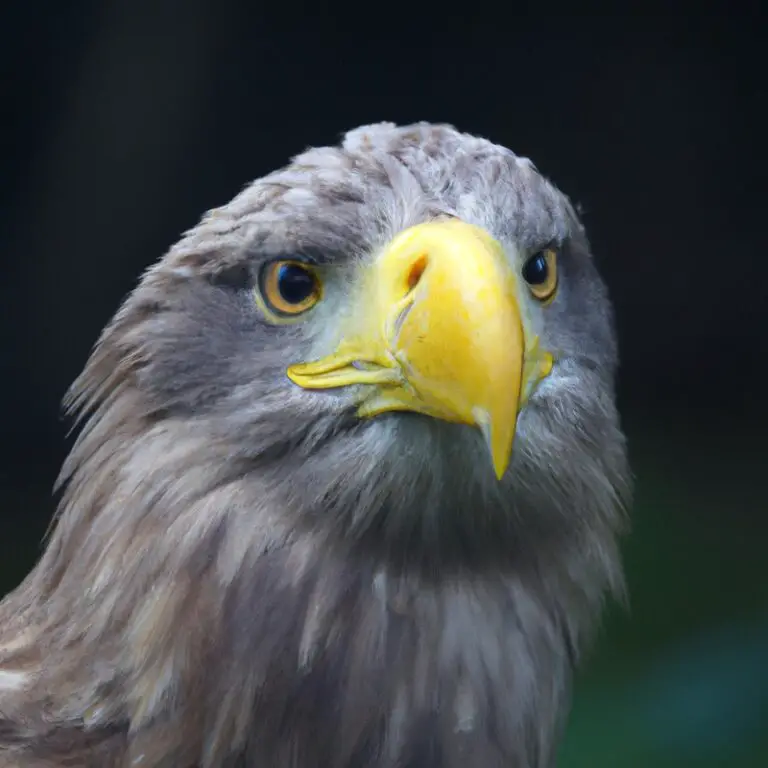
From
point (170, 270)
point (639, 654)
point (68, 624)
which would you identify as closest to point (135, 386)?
point (170, 270)

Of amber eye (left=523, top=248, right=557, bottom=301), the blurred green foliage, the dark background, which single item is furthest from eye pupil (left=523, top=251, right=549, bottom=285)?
the blurred green foliage

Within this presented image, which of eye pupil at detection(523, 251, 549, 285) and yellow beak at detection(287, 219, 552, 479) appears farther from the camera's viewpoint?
eye pupil at detection(523, 251, 549, 285)

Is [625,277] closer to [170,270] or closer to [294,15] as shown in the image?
[294,15]

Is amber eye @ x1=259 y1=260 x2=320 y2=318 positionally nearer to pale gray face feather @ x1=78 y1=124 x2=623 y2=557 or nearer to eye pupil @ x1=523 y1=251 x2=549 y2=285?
pale gray face feather @ x1=78 y1=124 x2=623 y2=557

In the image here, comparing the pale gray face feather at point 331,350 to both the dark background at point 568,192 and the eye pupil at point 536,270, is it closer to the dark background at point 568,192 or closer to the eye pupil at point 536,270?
the eye pupil at point 536,270

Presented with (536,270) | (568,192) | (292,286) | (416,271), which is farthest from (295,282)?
(568,192)

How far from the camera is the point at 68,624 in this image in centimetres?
116

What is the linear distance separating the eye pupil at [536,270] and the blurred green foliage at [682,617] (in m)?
1.67

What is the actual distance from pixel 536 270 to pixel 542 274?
0.01 meters

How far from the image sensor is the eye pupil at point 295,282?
43.5 inches

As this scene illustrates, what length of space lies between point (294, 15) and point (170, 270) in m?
1.58

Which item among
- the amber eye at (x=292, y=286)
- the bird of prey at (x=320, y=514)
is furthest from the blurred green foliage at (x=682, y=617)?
the amber eye at (x=292, y=286)

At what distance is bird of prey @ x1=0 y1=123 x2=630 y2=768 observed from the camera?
1059 millimetres

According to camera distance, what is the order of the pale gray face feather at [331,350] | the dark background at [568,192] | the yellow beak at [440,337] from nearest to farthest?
the yellow beak at [440,337]
the pale gray face feather at [331,350]
the dark background at [568,192]
